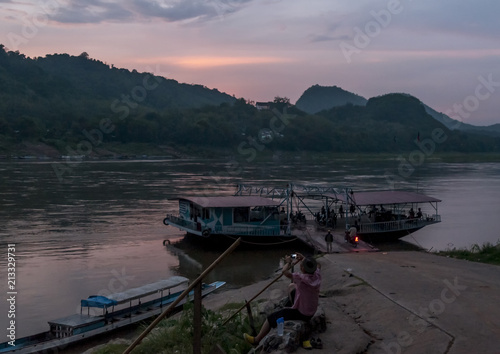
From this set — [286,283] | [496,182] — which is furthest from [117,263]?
[496,182]

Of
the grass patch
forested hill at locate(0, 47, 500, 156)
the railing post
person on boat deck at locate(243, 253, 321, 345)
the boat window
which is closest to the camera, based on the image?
the railing post

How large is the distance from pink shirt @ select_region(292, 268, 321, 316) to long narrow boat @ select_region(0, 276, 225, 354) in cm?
608

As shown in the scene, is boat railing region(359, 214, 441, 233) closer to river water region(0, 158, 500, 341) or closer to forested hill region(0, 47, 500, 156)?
river water region(0, 158, 500, 341)

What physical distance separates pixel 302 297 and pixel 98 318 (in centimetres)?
765

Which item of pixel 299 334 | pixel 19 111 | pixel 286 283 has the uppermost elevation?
pixel 19 111

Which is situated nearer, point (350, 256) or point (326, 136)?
point (350, 256)

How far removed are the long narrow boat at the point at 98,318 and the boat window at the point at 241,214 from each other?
956cm

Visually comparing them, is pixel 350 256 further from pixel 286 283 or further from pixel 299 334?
pixel 299 334

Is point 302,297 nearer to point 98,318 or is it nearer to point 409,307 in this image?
point 409,307

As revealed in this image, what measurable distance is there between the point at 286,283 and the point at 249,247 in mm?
10493

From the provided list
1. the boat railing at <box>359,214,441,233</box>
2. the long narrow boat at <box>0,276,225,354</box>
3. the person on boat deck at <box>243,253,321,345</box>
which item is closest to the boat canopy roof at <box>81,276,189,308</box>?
the long narrow boat at <box>0,276,225,354</box>

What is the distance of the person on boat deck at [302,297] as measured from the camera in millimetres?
8477

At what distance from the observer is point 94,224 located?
32.6 meters

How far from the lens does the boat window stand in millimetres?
26875
